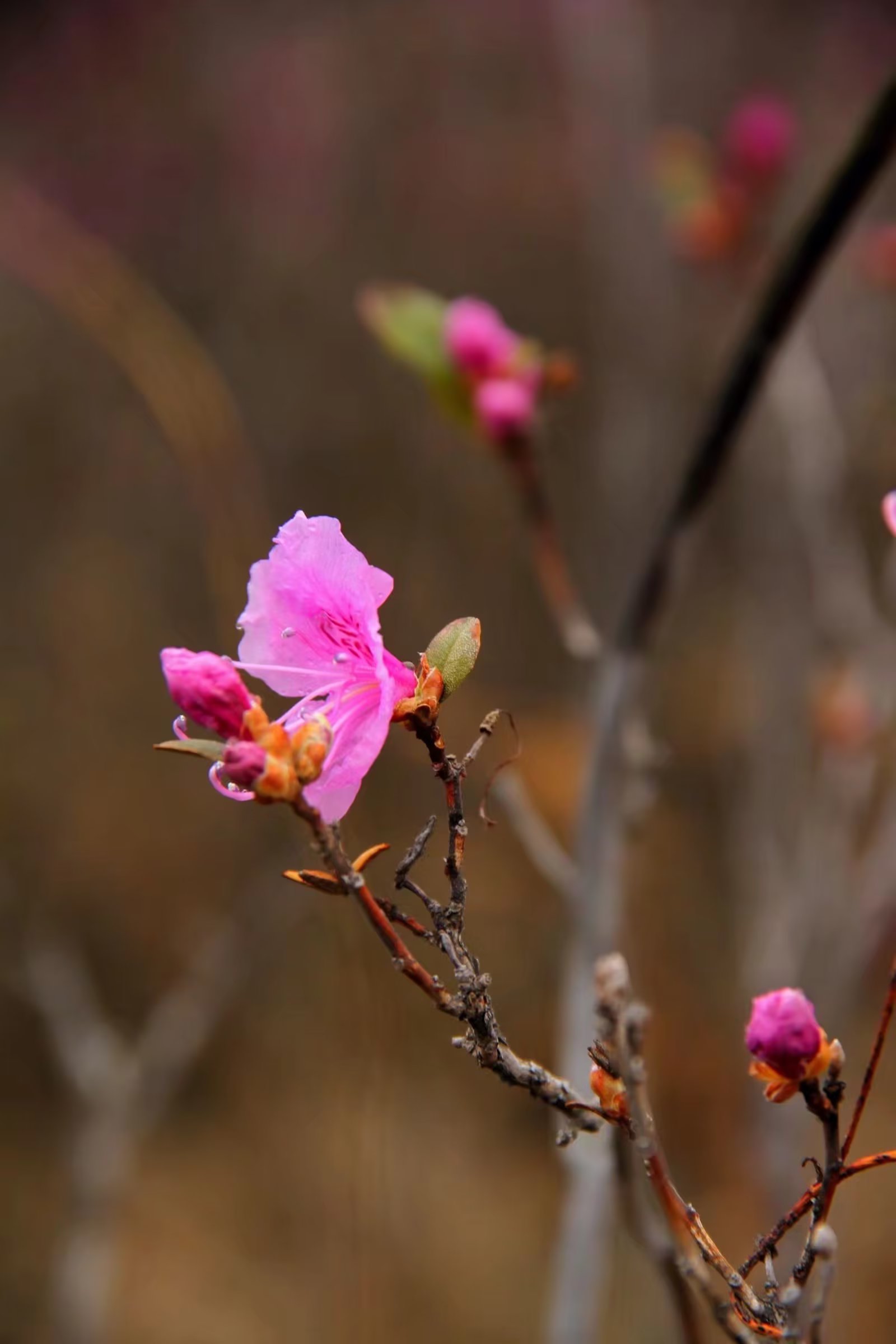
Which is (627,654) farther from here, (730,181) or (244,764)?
(730,181)

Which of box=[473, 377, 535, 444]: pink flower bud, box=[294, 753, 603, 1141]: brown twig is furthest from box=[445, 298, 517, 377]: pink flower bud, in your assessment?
box=[294, 753, 603, 1141]: brown twig

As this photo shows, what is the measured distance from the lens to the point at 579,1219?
82 centimetres

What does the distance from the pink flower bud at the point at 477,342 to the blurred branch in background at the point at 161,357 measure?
0.59 m

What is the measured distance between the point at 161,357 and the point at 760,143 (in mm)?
911

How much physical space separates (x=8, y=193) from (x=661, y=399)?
1642mm

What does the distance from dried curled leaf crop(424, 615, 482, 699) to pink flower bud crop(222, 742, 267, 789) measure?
0.09 metres

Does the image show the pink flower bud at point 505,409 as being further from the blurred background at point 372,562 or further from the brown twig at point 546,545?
the blurred background at point 372,562

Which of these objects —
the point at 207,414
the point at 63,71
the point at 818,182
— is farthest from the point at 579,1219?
the point at 63,71

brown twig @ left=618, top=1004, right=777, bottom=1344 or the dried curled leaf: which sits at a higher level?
the dried curled leaf

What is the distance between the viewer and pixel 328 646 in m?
0.53

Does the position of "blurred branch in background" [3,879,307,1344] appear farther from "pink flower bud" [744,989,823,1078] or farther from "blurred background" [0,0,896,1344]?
"pink flower bud" [744,989,823,1078]

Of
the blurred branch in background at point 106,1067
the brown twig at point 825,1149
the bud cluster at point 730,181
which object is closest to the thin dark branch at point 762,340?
the brown twig at point 825,1149

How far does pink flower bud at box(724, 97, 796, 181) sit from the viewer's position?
1349 millimetres

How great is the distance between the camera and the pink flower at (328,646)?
1.55 feet
